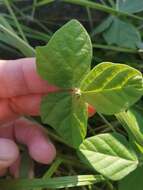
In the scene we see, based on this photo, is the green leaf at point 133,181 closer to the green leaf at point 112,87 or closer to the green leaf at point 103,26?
the green leaf at point 112,87

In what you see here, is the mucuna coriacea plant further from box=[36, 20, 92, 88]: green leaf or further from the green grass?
the green grass

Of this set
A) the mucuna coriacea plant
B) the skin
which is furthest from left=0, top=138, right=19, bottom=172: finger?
the mucuna coriacea plant

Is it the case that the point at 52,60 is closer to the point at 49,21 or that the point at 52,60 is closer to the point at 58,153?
the point at 58,153

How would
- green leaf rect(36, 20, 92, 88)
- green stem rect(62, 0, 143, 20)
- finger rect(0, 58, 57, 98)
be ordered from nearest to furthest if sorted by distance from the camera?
green leaf rect(36, 20, 92, 88)
finger rect(0, 58, 57, 98)
green stem rect(62, 0, 143, 20)

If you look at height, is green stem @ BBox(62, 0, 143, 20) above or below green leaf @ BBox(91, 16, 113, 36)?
above

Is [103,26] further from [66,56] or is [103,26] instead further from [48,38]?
[66,56]
